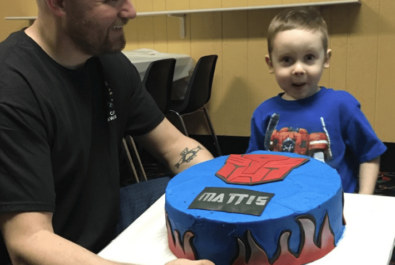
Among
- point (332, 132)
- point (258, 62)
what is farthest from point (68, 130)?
point (258, 62)

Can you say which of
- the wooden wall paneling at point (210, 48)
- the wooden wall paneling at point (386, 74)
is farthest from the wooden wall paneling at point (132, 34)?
the wooden wall paneling at point (386, 74)

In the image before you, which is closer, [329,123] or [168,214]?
[168,214]

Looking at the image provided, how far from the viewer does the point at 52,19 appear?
115 cm

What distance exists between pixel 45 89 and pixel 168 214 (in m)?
0.44

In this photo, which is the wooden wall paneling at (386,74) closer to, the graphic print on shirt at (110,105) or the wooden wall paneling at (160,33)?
the wooden wall paneling at (160,33)

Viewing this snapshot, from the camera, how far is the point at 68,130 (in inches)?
43.5

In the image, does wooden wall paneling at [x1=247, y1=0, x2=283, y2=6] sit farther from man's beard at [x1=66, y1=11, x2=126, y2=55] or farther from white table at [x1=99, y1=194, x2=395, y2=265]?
white table at [x1=99, y1=194, x2=395, y2=265]

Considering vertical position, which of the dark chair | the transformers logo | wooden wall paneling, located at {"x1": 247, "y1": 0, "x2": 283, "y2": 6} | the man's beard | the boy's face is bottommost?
the dark chair

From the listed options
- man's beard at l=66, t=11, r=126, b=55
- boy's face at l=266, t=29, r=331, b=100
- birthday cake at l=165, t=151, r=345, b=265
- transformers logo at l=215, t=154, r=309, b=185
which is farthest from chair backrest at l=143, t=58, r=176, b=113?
birthday cake at l=165, t=151, r=345, b=265

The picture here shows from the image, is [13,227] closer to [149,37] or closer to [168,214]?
[168,214]

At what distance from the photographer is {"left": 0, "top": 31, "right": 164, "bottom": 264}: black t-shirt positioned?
3.04 feet

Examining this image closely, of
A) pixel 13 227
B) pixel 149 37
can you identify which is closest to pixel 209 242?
pixel 13 227

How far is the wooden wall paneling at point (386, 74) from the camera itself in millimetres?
3269

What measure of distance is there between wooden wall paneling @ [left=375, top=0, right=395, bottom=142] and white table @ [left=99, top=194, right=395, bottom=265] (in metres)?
2.57
